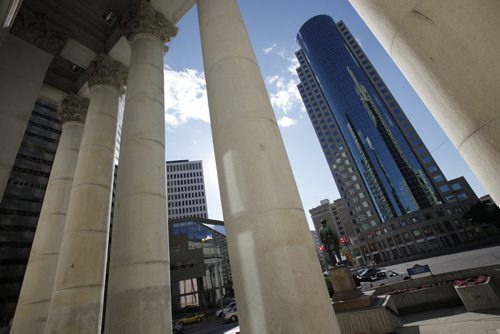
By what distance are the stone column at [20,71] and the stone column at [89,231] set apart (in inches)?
70.0

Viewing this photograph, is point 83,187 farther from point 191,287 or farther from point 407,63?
point 191,287

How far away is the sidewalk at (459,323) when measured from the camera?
6.27 m

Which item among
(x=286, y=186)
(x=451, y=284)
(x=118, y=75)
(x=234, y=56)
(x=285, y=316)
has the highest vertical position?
(x=118, y=75)

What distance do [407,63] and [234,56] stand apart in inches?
114

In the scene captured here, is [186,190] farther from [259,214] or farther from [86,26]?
[259,214]

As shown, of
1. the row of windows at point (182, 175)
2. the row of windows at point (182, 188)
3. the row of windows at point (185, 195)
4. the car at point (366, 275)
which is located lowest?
the car at point (366, 275)

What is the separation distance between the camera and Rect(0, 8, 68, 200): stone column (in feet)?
24.7

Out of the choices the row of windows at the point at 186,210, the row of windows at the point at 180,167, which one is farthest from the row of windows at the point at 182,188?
the row of windows at the point at 180,167

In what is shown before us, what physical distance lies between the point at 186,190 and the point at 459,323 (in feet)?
418

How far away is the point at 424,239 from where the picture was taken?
80250 mm

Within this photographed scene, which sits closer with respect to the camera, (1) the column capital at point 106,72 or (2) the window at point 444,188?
(1) the column capital at point 106,72

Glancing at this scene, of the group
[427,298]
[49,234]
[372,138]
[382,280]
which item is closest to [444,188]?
[372,138]

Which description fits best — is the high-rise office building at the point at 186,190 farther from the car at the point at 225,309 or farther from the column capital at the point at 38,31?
the column capital at the point at 38,31

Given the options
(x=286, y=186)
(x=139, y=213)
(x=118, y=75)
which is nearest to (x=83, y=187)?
(x=139, y=213)
